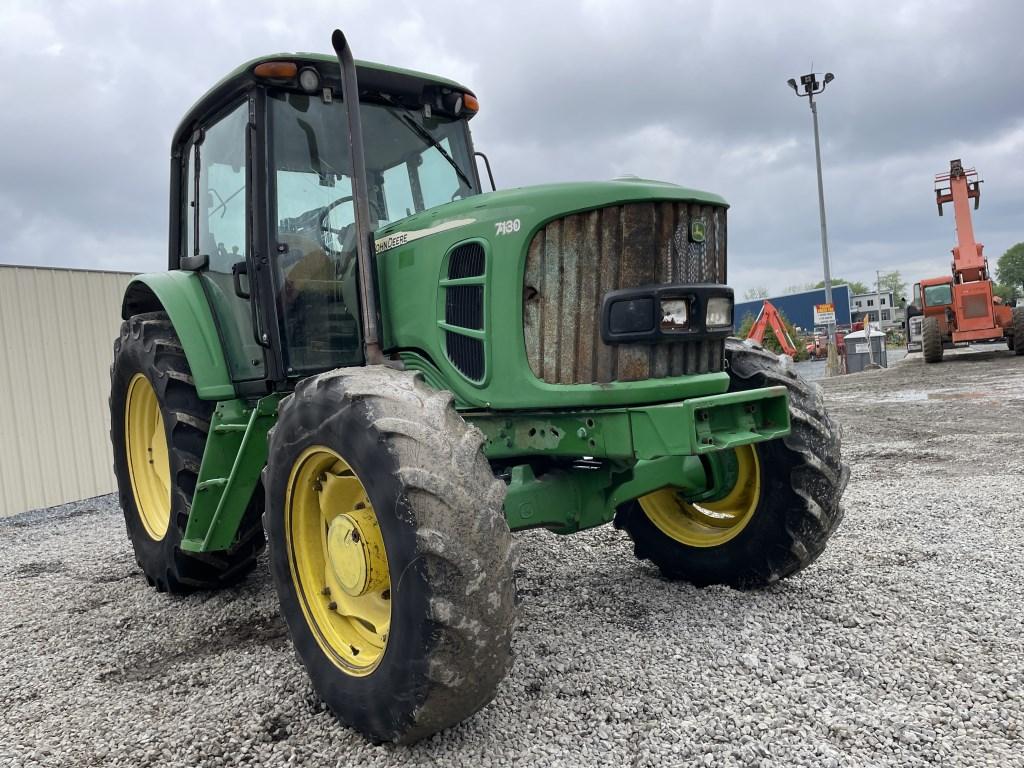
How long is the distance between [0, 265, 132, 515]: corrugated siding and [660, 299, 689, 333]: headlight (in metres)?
6.52

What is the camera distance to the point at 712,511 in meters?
3.97

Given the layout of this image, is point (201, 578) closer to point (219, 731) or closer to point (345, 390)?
point (219, 731)

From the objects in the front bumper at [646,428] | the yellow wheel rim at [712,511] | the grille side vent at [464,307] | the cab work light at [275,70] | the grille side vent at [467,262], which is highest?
the cab work light at [275,70]


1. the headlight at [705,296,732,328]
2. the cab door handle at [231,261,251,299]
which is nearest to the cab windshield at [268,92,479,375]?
the cab door handle at [231,261,251,299]

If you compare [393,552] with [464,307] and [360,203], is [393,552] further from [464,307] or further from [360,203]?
[360,203]

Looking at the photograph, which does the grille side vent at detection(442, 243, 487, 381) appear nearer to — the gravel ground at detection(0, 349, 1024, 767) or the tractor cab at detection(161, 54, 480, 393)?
the tractor cab at detection(161, 54, 480, 393)

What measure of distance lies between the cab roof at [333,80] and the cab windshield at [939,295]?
18.3 m

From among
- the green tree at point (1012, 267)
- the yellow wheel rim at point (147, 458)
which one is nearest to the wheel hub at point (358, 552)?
the yellow wheel rim at point (147, 458)

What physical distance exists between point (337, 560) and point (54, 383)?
245 inches

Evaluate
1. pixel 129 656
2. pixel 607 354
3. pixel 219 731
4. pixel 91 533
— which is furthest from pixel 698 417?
pixel 91 533

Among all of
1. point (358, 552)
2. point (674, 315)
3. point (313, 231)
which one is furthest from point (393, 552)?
point (313, 231)

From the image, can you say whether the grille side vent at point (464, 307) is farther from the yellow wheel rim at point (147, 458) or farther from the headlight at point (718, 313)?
the yellow wheel rim at point (147, 458)

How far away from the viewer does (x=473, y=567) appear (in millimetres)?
2283

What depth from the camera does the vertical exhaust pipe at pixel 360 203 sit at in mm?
3016
